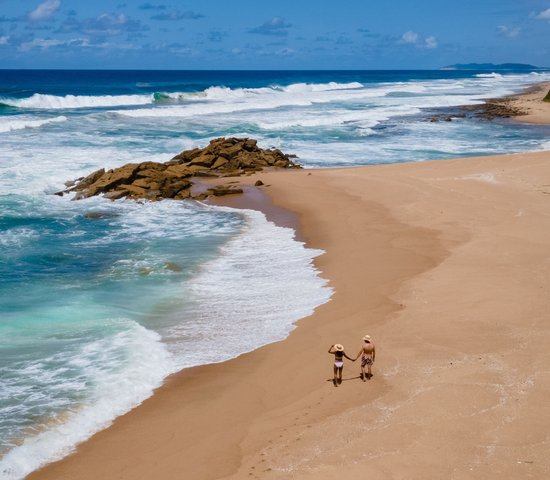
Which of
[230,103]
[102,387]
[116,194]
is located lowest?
[102,387]

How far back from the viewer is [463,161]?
A: 26750 mm

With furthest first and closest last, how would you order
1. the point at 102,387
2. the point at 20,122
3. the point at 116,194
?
the point at 20,122, the point at 116,194, the point at 102,387

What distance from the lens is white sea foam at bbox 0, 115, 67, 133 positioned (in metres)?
43.5

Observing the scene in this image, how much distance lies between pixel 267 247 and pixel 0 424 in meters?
9.16

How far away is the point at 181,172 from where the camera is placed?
1037 inches

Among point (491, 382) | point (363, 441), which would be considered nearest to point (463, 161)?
point (491, 382)

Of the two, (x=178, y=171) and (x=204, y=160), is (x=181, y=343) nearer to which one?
(x=178, y=171)

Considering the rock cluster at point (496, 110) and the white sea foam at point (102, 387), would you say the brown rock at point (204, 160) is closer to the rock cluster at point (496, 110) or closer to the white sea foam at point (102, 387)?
the white sea foam at point (102, 387)

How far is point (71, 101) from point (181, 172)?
49824 millimetres

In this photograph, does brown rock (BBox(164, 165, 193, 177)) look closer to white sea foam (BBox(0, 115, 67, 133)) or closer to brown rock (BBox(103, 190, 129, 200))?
brown rock (BBox(103, 190, 129, 200))

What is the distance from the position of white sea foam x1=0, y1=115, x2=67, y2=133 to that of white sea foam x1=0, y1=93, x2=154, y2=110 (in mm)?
19058

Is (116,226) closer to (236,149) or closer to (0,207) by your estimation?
(0,207)

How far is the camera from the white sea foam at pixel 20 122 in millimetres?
43531

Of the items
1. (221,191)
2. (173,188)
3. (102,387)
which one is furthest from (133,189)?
(102,387)
